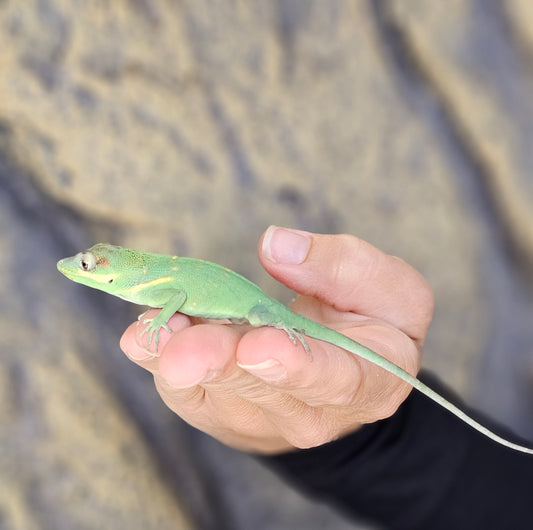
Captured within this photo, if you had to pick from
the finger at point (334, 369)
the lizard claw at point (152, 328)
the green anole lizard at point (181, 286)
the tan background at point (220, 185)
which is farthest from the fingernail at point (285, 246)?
the tan background at point (220, 185)

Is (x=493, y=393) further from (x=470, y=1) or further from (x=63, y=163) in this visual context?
(x=63, y=163)

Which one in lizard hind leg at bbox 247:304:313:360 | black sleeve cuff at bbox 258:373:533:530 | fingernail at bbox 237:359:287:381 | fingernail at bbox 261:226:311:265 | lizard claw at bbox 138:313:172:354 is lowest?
black sleeve cuff at bbox 258:373:533:530

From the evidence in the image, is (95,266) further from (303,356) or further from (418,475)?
(418,475)

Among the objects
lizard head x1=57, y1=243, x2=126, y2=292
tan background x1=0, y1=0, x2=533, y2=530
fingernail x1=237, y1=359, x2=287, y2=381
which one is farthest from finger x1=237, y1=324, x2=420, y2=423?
tan background x1=0, y1=0, x2=533, y2=530

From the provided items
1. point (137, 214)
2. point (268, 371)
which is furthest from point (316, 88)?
point (268, 371)

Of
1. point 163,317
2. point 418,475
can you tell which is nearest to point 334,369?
point 163,317

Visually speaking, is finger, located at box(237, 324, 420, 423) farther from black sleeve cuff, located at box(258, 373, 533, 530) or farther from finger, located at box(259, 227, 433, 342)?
black sleeve cuff, located at box(258, 373, 533, 530)

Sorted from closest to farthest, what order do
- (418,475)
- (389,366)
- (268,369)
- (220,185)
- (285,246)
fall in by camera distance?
(268,369) → (389,366) → (285,246) → (418,475) → (220,185)
